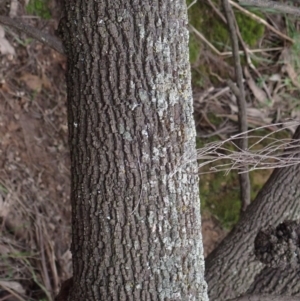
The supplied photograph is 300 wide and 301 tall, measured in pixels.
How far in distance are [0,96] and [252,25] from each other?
1.43 metres

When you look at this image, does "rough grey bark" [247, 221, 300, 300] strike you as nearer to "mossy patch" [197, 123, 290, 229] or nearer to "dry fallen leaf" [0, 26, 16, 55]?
"mossy patch" [197, 123, 290, 229]

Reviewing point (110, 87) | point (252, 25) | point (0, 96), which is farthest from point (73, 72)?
point (252, 25)

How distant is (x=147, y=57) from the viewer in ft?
3.81

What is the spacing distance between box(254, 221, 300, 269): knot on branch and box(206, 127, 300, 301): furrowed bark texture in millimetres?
49

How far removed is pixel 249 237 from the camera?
170cm

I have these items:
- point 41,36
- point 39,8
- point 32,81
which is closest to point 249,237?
point 41,36

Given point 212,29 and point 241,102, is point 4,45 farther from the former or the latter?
point 212,29

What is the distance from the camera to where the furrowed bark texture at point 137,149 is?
1160 mm

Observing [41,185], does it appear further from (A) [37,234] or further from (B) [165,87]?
(B) [165,87]

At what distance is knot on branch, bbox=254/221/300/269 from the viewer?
154cm

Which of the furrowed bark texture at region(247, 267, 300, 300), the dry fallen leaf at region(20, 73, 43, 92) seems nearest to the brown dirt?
the dry fallen leaf at region(20, 73, 43, 92)

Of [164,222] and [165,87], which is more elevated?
[165,87]

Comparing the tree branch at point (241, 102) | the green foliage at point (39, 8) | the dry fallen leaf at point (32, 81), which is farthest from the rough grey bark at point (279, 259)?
the green foliage at point (39, 8)

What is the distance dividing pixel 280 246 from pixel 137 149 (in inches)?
24.6
